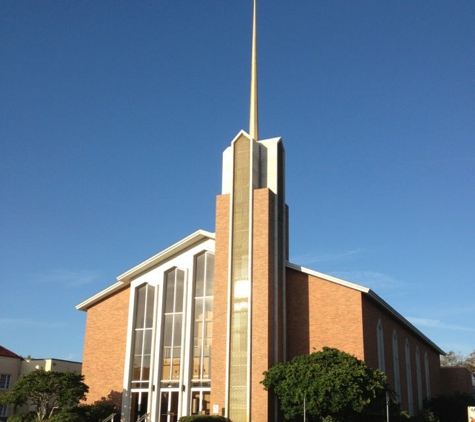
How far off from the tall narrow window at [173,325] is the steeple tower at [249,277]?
3897 mm

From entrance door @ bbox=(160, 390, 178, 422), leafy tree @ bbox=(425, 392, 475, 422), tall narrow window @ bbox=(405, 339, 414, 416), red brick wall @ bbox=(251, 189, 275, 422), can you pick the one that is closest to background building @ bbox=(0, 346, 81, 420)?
entrance door @ bbox=(160, 390, 178, 422)

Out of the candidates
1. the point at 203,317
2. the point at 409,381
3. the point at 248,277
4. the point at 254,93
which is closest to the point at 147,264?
the point at 203,317

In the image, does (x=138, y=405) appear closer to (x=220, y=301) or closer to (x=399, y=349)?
(x=220, y=301)

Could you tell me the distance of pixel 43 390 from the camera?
115 ft

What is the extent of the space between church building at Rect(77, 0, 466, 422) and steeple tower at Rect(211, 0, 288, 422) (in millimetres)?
63

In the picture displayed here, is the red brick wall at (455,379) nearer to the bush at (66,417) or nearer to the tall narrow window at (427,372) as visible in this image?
the tall narrow window at (427,372)

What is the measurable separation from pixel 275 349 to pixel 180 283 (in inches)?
340

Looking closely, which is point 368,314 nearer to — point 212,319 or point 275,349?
point 275,349

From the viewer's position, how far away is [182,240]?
39.8 m

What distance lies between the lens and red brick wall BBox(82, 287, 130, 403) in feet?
133

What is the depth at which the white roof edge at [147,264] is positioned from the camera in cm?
3972

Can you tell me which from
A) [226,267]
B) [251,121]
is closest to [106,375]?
[226,267]

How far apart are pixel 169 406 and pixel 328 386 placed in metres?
11.7

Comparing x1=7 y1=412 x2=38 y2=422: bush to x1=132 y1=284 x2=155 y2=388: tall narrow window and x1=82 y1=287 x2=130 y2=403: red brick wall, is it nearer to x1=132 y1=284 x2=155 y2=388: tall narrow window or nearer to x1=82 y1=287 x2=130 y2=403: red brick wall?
x1=82 y1=287 x2=130 y2=403: red brick wall
